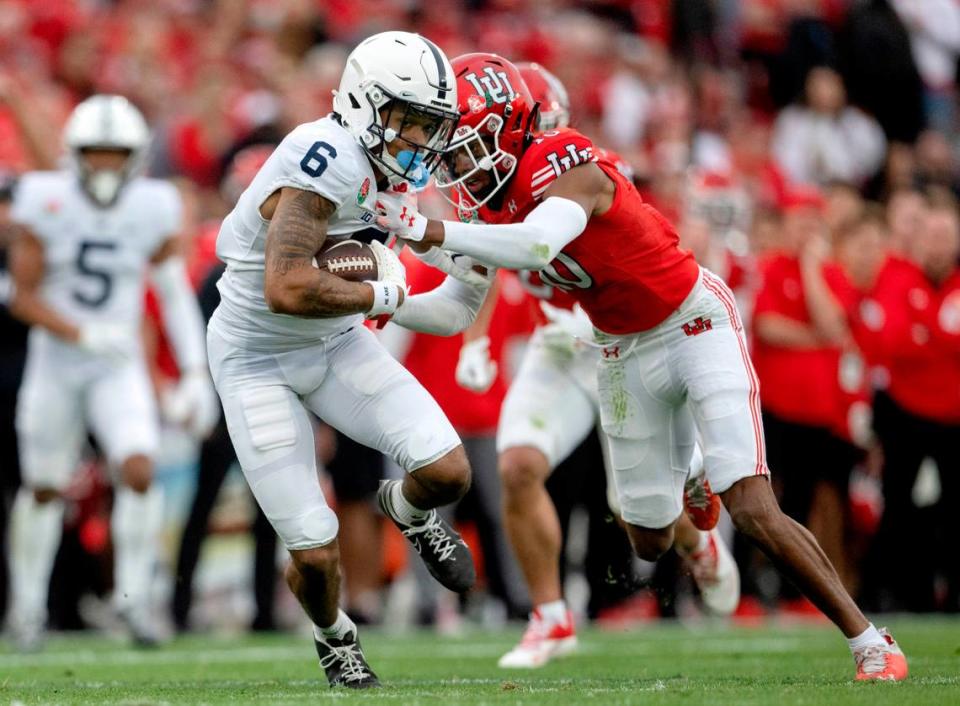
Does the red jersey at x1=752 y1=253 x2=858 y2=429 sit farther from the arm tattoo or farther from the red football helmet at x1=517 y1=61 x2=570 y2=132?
the arm tattoo

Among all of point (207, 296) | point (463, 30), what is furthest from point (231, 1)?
point (207, 296)

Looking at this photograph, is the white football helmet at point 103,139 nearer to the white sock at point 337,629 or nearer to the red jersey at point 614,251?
the red jersey at point 614,251

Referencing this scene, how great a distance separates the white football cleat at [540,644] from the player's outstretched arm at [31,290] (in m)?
2.69

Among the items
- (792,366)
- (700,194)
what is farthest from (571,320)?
(792,366)

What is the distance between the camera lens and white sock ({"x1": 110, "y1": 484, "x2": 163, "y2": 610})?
8234mm

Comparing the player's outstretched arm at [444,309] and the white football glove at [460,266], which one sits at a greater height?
the white football glove at [460,266]

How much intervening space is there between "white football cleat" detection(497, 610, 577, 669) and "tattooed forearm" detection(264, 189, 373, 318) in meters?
2.13

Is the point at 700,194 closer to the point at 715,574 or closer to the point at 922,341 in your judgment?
the point at 922,341

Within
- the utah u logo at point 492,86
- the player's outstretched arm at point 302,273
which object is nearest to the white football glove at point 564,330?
the utah u logo at point 492,86

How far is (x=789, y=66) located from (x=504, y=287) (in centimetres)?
539

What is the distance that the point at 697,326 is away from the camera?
228 inches

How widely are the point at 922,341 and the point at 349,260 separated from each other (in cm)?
547

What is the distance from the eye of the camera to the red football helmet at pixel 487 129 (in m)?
5.67

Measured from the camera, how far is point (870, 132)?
1348 cm
